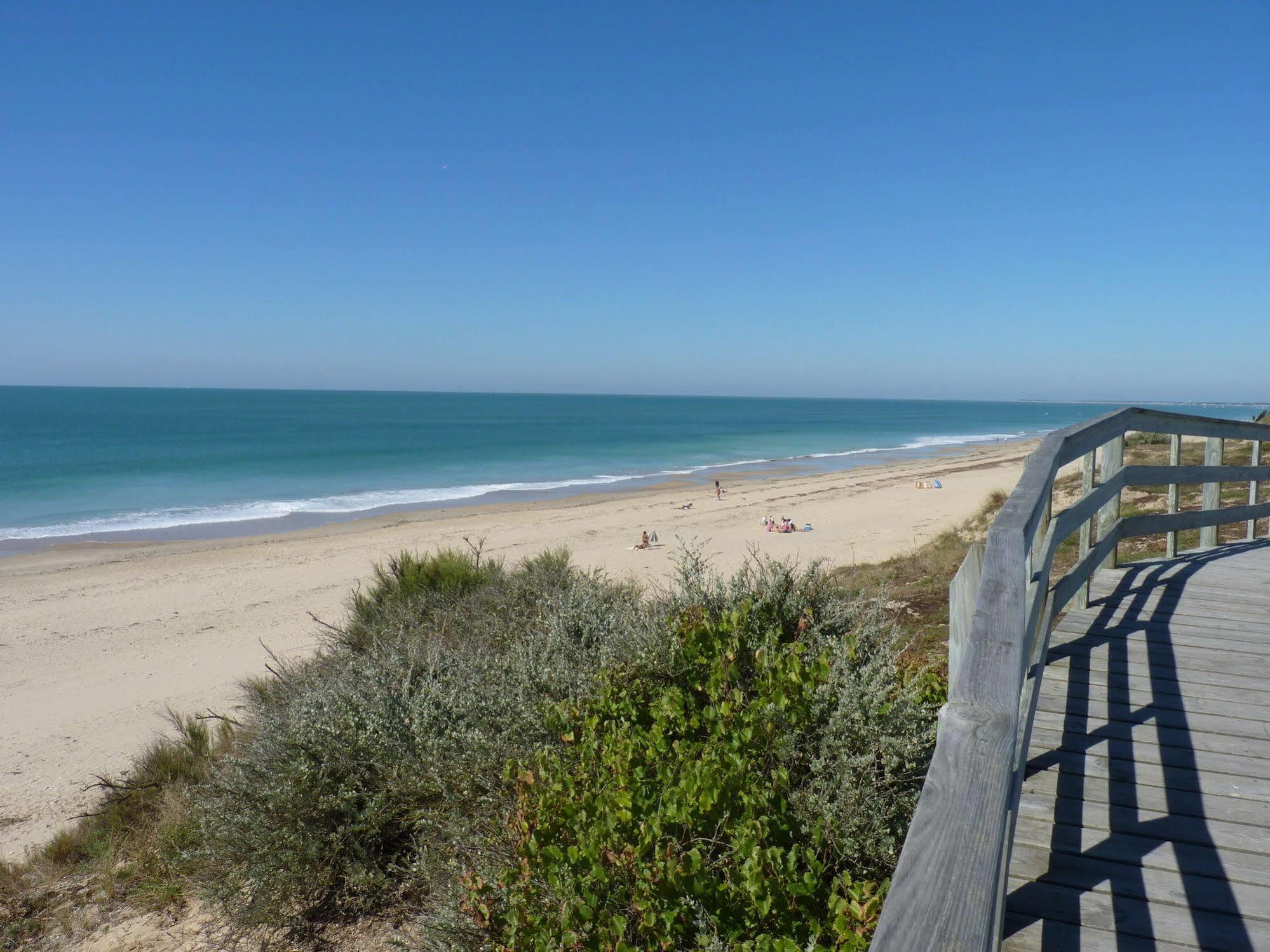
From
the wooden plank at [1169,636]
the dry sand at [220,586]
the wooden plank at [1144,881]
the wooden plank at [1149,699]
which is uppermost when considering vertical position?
the wooden plank at [1169,636]

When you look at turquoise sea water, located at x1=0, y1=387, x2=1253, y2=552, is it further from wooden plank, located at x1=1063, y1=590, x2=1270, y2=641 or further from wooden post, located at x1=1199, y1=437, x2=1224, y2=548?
wooden plank, located at x1=1063, y1=590, x2=1270, y2=641

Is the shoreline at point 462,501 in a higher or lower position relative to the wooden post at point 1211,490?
lower

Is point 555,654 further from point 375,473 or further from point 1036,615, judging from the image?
point 375,473

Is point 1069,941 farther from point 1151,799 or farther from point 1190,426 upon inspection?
point 1190,426

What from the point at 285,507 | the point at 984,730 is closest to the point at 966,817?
the point at 984,730

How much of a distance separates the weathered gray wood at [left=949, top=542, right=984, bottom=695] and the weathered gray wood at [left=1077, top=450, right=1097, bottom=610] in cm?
183

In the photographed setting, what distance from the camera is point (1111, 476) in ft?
15.3

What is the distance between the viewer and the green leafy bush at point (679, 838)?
2135mm

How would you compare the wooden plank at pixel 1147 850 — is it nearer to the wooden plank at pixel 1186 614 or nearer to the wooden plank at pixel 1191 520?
the wooden plank at pixel 1186 614

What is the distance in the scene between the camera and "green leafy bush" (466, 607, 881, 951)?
2.13 meters

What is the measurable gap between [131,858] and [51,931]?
49 centimetres

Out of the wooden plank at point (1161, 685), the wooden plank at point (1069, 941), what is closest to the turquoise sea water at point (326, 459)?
the wooden plank at point (1161, 685)

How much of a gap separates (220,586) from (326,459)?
1156 inches

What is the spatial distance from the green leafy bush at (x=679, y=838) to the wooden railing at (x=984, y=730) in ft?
1.92
